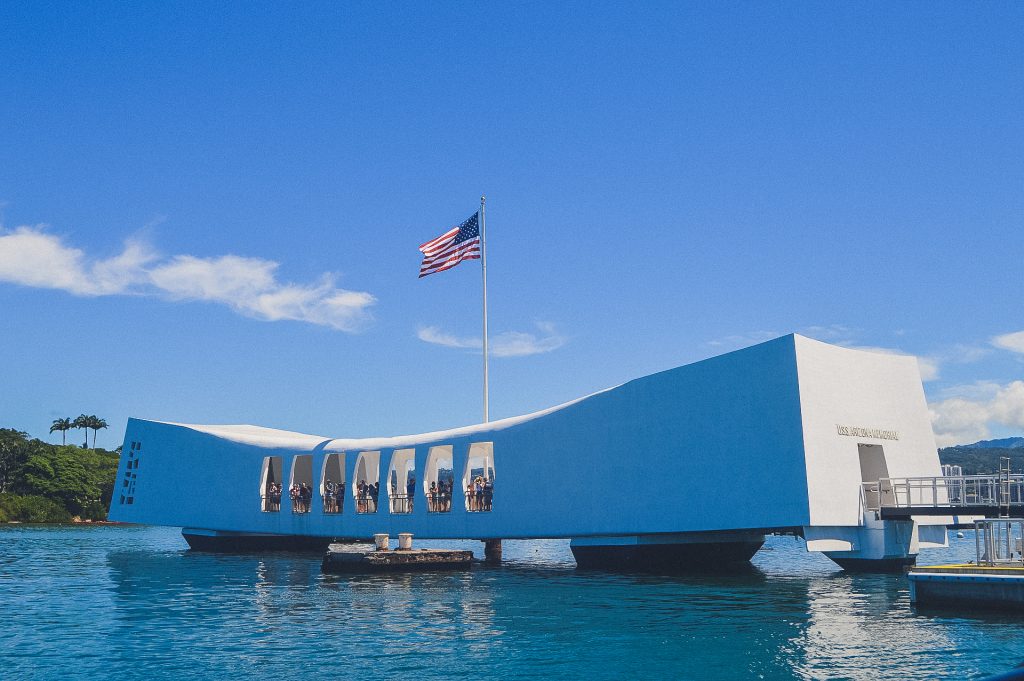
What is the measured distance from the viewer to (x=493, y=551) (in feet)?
119

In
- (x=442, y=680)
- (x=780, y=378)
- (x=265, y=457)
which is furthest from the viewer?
(x=265, y=457)

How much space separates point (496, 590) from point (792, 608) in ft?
25.2

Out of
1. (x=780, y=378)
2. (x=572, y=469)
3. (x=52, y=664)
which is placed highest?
(x=780, y=378)

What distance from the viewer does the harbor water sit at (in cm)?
1446

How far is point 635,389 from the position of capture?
100 ft

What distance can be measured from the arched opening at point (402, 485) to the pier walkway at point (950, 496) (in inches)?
687

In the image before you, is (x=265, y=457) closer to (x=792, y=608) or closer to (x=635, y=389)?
(x=635, y=389)

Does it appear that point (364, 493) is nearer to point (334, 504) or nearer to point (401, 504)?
point (401, 504)

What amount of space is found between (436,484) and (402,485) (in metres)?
3.55

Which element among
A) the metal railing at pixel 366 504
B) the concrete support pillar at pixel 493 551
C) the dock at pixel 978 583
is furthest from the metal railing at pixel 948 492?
the metal railing at pixel 366 504

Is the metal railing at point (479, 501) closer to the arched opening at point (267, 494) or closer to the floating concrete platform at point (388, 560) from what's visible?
the floating concrete platform at point (388, 560)

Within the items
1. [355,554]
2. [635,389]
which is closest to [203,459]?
[355,554]

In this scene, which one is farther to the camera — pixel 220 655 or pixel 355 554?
pixel 355 554

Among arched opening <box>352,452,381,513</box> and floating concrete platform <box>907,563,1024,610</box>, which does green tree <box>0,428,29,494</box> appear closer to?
arched opening <box>352,452,381,513</box>
